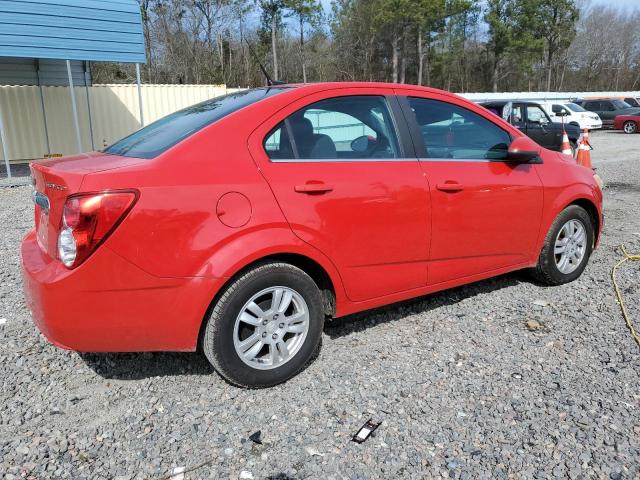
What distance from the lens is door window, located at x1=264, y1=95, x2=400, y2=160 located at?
2955mm

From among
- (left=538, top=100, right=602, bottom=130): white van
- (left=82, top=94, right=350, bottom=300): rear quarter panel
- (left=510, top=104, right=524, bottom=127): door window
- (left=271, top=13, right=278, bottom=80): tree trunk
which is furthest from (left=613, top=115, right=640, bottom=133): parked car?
(left=82, top=94, right=350, bottom=300): rear quarter panel

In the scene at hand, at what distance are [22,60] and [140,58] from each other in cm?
539

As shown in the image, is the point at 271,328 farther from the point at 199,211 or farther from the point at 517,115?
the point at 517,115

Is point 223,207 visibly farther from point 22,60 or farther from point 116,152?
point 22,60

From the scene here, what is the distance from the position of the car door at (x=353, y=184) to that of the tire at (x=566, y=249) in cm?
138

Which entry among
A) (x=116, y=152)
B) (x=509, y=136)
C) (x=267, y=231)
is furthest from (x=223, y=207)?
(x=509, y=136)

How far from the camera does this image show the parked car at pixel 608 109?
88.3 ft

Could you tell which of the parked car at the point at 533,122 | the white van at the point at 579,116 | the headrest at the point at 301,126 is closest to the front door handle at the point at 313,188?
the headrest at the point at 301,126

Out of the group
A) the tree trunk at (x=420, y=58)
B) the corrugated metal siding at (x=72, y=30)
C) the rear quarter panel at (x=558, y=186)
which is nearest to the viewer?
the rear quarter panel at (x=558, y=186)

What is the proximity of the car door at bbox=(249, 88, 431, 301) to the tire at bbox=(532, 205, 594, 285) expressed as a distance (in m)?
1.38

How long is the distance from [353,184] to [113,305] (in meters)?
1.45

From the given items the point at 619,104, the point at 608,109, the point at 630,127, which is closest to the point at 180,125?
the point at 630,127

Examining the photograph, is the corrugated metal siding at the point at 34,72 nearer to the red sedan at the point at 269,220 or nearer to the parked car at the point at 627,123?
the red sedan at the point at 269,220

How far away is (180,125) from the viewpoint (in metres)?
3.10
